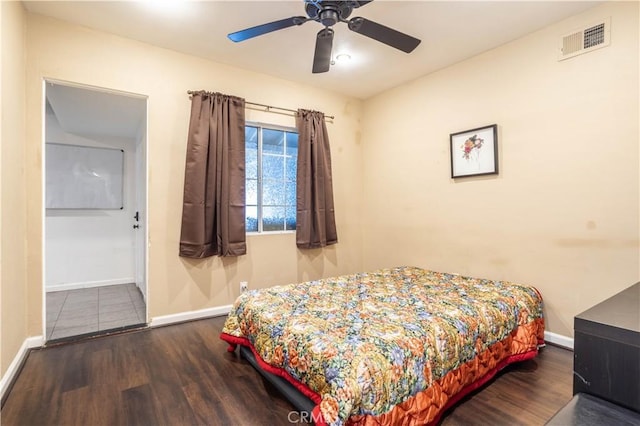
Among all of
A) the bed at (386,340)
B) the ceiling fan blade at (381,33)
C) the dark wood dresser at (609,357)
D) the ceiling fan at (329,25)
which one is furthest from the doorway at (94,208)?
the dark wood dresser at (609,357)

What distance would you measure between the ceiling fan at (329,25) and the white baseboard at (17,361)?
2.53m

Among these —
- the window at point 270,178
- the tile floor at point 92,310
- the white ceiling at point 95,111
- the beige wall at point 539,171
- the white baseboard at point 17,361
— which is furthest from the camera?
the window at point 270,178

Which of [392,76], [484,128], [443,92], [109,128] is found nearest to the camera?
[484,128]

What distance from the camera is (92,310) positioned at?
3471 mm

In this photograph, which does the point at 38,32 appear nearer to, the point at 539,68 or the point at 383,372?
the point at 383,372

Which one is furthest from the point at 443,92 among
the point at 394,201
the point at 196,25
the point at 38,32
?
the point at 38,32

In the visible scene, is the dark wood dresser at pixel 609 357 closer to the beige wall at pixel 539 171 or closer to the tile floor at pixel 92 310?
the beige wall at pixel 539 171

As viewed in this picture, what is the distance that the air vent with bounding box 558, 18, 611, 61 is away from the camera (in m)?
2.32

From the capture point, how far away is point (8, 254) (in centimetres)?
202

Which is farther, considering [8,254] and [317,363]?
[8,254]

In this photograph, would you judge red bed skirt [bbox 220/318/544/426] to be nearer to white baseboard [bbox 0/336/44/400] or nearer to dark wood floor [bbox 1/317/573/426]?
dark wood floor [bbox 1/317/573/426]

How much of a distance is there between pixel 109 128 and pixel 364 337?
464 centimetres

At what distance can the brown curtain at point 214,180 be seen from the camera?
3043 mm

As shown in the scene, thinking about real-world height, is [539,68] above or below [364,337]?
above
